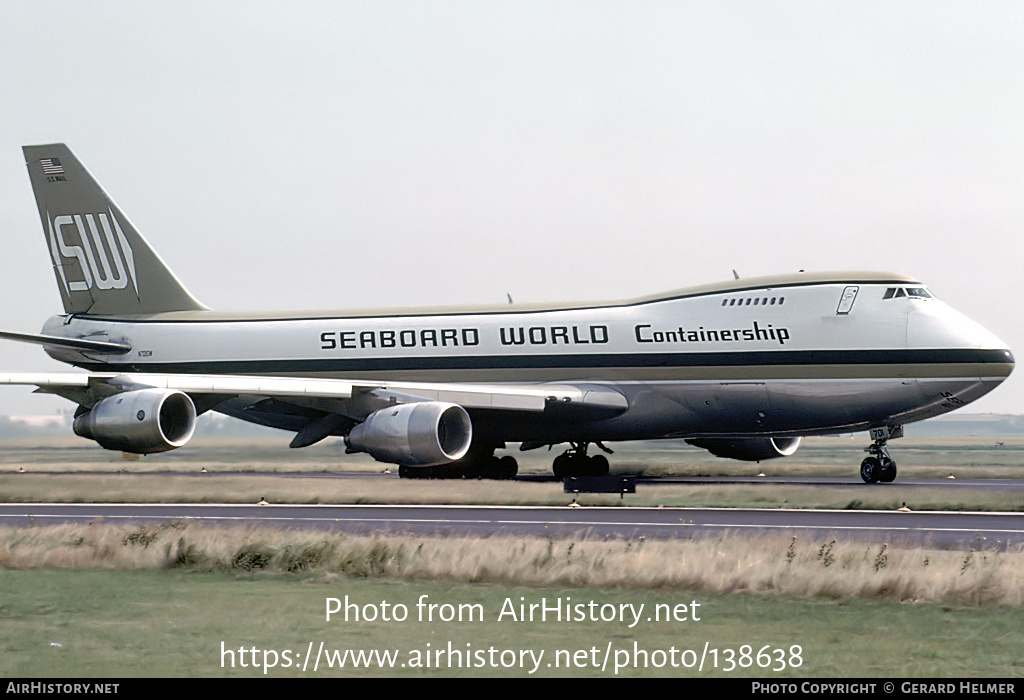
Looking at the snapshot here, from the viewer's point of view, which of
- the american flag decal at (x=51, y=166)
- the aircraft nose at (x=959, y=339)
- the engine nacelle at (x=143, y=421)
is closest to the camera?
the engine nacelle at (x=143, y=421)

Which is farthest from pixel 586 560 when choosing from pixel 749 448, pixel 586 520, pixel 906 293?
pixel 749 448

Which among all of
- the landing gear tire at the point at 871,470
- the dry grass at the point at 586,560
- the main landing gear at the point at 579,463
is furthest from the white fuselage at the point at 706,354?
the dry grass at the point at 586,560

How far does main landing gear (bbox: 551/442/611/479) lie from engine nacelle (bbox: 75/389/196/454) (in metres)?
12.6

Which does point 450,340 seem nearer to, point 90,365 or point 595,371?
point 595,371

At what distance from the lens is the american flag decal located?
43156 mm

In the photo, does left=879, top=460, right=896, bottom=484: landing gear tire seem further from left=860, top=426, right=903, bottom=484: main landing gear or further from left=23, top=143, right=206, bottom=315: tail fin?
left=23, top=143, right=206, bottom=315: tail fin

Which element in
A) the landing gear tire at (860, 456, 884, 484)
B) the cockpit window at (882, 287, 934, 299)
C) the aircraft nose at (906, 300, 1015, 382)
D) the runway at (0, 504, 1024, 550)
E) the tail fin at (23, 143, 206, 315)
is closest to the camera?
the runway at (0, 504, 1024, 550)

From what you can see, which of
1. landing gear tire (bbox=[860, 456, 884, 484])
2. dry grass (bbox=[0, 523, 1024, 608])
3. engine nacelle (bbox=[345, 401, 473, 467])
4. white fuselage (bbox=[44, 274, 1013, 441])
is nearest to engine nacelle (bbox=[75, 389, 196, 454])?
engine nacelle (bbox=[345, 401, 473, 467])

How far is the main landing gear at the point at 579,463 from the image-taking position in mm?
38156

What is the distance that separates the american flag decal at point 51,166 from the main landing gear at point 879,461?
27717 mm

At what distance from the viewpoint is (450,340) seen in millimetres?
37344

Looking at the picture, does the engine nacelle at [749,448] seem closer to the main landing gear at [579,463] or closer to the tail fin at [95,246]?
the main landing gear at [579,463]

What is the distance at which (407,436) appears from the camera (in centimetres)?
2959

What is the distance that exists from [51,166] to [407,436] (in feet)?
67.6
